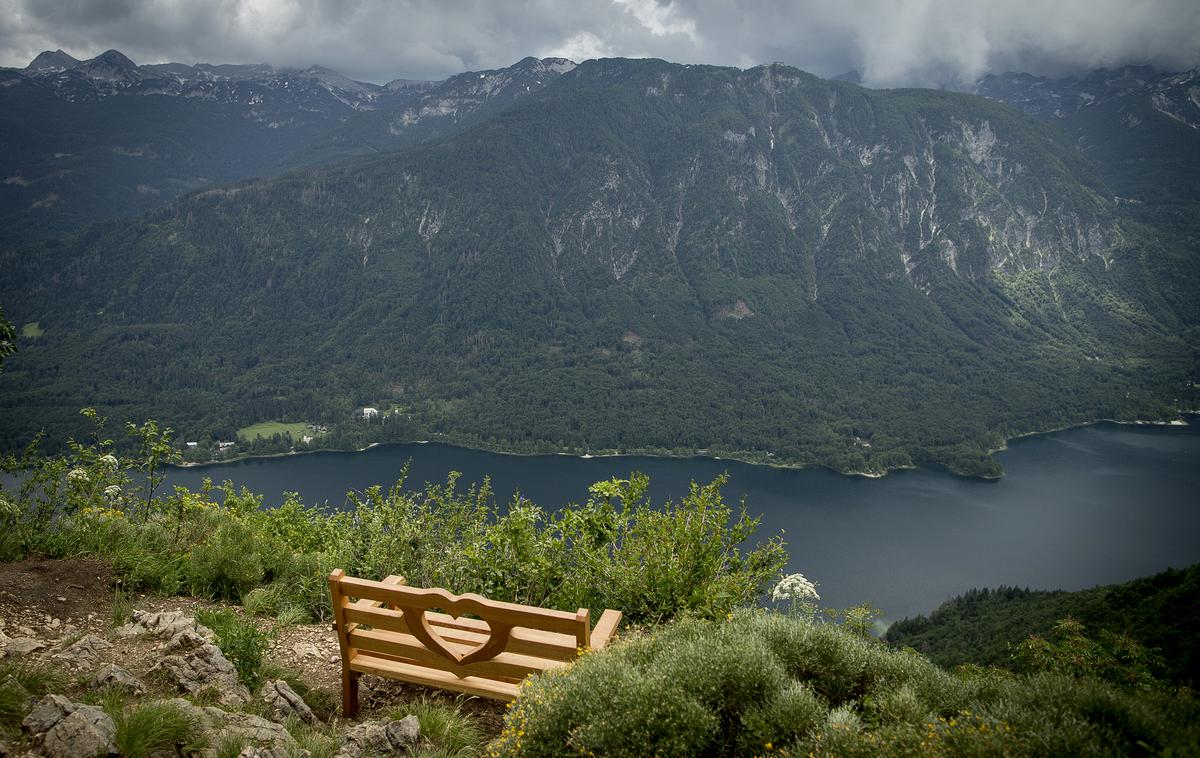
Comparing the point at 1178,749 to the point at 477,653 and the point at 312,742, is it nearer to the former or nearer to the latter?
the point at 477,653

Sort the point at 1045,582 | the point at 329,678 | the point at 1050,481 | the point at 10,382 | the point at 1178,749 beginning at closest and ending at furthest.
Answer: the point at 1178,749
the point at 329,678
the point at 1045,582
the point at 1050,481
the point at 10,382

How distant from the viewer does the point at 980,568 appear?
71.9 meters

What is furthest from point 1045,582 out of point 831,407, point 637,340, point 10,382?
point 10,382

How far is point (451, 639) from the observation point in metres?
5.38

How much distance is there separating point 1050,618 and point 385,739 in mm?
55638

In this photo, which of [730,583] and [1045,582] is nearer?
[730,583]

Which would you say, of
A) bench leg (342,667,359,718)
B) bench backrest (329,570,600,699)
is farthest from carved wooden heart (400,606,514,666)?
bench leg (342,667,359,718)

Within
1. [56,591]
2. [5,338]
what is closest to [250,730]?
[56,591]

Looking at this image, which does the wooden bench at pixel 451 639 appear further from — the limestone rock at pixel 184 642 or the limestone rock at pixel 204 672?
the limestone rock at pixel 184 642

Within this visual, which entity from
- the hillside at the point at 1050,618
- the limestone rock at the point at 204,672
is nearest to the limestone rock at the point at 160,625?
the limestone rock at the point at 204,672

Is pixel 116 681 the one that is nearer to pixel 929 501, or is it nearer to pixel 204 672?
pixel 204 672

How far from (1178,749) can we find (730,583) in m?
3.66

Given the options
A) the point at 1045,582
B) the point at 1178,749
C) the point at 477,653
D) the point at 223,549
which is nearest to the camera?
the point at 1178,749

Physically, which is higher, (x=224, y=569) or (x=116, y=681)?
→ (x=116, y=681)
